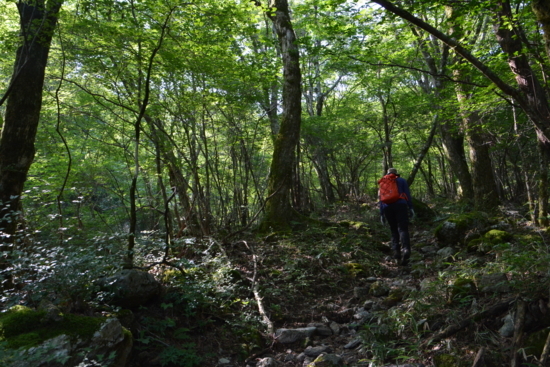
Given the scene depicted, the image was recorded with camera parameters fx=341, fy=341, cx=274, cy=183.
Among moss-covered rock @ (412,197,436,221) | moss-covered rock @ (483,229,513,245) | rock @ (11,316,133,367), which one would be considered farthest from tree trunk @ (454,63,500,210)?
rock @ (11,316,133,367)

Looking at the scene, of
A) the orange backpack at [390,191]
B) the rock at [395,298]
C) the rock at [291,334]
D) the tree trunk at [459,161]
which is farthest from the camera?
the tree trunk at [459,161]

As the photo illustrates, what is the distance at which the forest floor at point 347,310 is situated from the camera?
10.3ft

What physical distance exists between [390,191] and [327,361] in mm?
4230

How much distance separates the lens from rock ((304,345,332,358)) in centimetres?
377

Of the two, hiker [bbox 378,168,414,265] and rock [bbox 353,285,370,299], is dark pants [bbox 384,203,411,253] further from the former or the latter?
rock [bbox 353,285,370,299]

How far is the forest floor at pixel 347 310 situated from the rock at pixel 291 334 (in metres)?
0.04

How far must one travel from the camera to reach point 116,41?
6.42 m

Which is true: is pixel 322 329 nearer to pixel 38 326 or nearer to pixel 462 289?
pixel 462 289

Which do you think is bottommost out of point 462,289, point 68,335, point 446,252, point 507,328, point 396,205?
point 507,328

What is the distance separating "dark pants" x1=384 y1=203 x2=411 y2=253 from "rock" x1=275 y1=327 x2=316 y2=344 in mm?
3196

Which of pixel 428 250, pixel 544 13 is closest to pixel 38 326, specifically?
pixel 544 13

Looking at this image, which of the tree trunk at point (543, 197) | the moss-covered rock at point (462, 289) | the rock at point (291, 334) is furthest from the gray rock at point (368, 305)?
the tree trunk at point (543, 197)

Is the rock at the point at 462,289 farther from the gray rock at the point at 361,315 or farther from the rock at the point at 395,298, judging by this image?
the gray rock at the point at 361,315

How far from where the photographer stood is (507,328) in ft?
9.73
